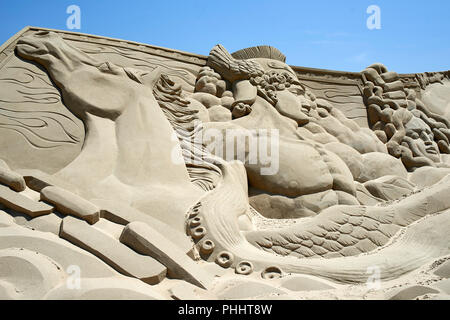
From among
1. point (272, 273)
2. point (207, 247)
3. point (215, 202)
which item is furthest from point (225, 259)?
point (215, 202)

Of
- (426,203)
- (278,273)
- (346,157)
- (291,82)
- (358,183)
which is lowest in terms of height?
(278,273)

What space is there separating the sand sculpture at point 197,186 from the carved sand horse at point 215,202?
0.01 m

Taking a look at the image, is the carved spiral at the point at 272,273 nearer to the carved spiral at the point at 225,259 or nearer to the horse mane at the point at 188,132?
the carved spiral at the point at 225,259

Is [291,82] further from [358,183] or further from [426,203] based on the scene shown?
[426,203]

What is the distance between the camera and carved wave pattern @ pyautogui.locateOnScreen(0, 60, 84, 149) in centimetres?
Result: 326

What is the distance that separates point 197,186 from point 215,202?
317 mm

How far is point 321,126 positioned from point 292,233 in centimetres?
213

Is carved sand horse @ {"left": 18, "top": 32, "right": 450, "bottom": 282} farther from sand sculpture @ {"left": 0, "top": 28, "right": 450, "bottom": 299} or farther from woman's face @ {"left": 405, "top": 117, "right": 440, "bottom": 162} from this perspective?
woman's face @ {"left": 405, "top": 117, "right": 440, "bottom": 162}

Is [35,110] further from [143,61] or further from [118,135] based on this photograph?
[143,61]

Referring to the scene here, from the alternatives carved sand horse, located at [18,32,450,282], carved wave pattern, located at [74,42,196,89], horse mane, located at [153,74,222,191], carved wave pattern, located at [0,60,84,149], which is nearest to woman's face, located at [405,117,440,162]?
carved sand horse, located at [18,32,450,282]

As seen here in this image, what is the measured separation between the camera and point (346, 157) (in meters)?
4.29

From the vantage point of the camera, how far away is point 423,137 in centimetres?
533

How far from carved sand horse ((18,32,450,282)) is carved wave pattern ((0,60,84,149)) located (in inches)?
4.2
